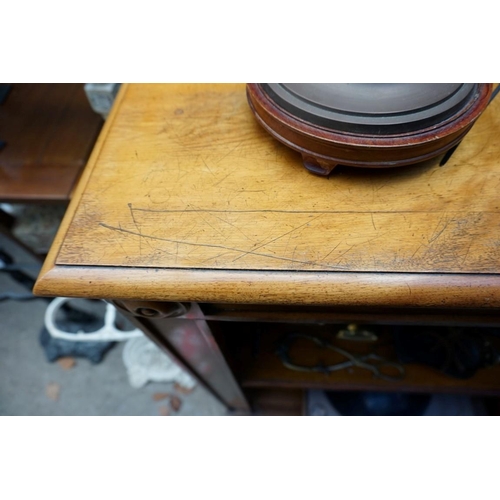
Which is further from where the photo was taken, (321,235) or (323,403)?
(323,403)

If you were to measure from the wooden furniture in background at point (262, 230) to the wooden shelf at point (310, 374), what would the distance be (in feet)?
1.11

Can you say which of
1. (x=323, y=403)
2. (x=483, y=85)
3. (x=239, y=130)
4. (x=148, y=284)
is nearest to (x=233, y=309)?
(x=148, y=284)

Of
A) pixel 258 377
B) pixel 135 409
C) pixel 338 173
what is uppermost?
pixel 338 173

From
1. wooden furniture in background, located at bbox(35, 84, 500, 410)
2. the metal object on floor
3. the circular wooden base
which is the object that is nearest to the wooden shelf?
Answer: the metal object on floor

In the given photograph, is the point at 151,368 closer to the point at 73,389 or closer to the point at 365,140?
the point at 73,389

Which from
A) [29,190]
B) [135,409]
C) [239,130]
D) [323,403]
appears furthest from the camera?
[135,409]

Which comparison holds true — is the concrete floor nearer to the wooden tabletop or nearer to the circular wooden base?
the wooden tabletop

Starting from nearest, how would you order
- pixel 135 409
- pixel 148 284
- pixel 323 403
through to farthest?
pixel 148 284 < pixel 323 403 < pixel 135 409

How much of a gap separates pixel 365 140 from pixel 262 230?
14 cm

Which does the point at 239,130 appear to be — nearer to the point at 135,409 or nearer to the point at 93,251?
the point at 93,251

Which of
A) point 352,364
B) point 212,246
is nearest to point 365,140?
point 212,246

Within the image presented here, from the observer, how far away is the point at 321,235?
1.33 ft

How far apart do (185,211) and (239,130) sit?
0.49 feet

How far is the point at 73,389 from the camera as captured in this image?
3.74 ft
